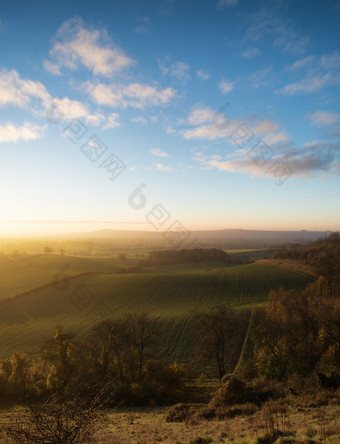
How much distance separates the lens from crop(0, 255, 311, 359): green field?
4156cm

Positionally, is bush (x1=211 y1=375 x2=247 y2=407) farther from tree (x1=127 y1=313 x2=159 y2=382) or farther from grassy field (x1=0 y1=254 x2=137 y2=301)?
grassy field (x1=0 y1=254 x2=137 y2=301)

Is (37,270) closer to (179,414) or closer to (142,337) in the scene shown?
(142,337)

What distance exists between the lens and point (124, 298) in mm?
59719

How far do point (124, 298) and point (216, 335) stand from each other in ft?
111

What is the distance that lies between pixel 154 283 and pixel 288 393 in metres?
52.3

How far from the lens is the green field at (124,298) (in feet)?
136

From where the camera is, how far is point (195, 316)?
3225 cm

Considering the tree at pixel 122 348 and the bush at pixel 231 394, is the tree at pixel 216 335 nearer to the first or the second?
the tree at pixel 122 348

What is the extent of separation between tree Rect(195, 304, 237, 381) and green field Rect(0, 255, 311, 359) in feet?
19.9

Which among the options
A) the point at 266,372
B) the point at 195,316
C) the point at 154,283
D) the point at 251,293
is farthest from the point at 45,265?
the point at 266,372

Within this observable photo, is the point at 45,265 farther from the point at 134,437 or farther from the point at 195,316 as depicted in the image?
the point at 134,437

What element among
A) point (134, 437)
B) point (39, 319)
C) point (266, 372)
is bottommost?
point (39, 319)

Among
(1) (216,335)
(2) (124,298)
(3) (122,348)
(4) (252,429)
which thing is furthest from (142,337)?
(2) (124,298)

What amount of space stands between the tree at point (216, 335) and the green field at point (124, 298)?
607 cm
